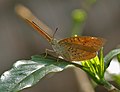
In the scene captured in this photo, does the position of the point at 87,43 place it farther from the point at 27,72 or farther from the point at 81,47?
the point at 27,72

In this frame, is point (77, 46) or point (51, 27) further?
point (51, 27)

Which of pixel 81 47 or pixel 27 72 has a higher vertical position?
pixel 81 47

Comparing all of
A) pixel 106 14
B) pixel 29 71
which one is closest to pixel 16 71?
pixel 29 71

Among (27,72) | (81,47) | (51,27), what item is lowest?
(27,72)

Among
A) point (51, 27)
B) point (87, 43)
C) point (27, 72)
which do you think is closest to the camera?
point (27, 72)

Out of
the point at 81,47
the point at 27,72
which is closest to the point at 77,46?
the point at 81,47

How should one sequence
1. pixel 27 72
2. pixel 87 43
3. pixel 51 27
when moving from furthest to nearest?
pixel 51 27 → pixel 87 43 → pixel 27 72

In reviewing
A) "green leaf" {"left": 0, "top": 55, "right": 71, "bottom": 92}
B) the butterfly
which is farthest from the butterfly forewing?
"green leaf" {"left": 0, "top": 55, "right": 71, "bottom": 92}

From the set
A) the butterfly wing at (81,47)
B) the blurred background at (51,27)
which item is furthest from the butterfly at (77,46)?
the blurred background at (51,27)

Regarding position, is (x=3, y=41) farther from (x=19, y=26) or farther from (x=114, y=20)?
(x=114, y=20)
